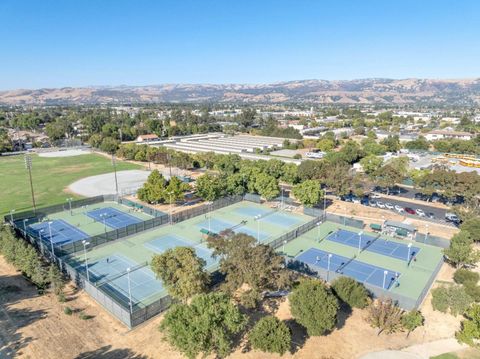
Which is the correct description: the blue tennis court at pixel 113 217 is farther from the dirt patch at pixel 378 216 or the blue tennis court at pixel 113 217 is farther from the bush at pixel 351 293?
the bush at pixel 351 293

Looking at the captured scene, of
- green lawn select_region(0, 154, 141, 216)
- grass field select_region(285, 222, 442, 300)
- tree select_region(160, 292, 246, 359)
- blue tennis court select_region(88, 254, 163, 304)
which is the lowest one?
grass field select_region(285, 222, 442, 300)

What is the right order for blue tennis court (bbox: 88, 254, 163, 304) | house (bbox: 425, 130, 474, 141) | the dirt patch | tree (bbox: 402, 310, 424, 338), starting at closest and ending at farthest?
tree (bbox: 402, 310, 424, 338), blue tennis court (bbox: 88, 254, 163, 304), the dirt patch, house (bbox: 425, 130, 474, 141)

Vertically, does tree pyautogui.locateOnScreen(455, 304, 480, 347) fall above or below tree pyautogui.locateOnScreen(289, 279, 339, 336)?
below

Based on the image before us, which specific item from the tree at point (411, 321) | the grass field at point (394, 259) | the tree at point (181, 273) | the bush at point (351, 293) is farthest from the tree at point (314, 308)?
the grass field at point (394, 259)

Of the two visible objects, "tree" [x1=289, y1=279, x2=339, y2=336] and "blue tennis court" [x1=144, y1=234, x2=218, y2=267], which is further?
"blue tennis court" [x1=144, y1=234, x2=218, y2=267]

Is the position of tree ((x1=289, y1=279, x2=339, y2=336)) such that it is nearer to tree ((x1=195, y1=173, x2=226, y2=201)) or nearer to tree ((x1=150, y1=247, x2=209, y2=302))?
tree ((x1=150, y1=247, x2=209, y2=302))

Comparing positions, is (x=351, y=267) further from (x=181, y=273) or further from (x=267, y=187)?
(x=267, y=187)

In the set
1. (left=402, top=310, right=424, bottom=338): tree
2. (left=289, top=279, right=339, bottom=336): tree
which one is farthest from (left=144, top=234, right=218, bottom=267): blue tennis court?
(left=402, top=310, right=424, bottom=338): tree
